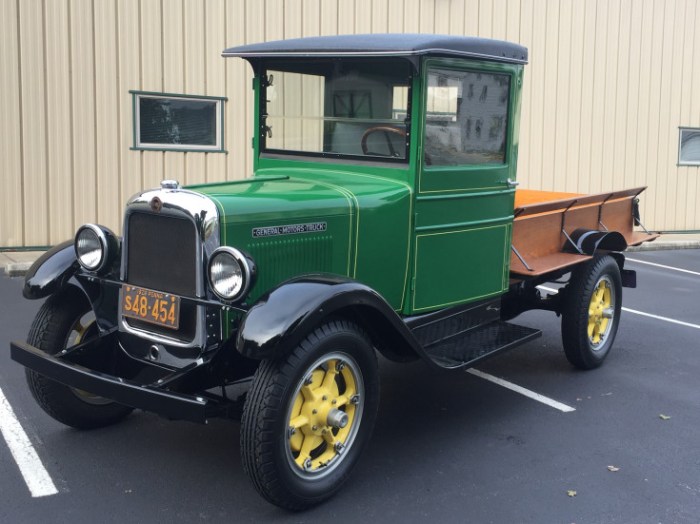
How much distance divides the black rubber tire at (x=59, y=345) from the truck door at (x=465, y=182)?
5.82ft

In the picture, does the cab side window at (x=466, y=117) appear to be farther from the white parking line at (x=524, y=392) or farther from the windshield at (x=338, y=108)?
the white parking line at (x=524, y=392)

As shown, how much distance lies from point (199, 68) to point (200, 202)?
613 cm

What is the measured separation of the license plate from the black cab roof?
1568 mm

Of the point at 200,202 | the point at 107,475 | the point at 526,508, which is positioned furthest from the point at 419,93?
the point at 107,475

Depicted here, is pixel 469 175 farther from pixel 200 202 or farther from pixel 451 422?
pixel 200 202

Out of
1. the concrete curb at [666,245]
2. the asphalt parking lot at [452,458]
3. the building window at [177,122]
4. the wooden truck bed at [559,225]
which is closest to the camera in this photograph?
the asphalt parking lot at [452,458]

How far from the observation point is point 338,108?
179 inches

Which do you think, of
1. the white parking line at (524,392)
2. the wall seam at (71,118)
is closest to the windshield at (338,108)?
the white parking line at (524,392)

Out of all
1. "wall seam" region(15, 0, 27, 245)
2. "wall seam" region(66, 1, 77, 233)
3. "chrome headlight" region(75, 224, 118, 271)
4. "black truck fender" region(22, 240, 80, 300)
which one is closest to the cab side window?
"chrome headlight" region(75, 224, 118, 271)

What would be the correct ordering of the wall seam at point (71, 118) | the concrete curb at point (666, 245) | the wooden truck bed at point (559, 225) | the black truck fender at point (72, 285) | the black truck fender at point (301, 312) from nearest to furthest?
the black truck fender at point (301, 312)
the black truck fender at point (72, 285)
the wooden truck bed at point (559, 225)
the wall seam at point (71, 118)
the concrete curb at point (666, 245)

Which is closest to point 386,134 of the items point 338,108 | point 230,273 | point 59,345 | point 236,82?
point 338,108

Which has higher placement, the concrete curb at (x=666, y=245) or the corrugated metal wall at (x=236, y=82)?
the corrugated metal wall at (x=236, y=82)

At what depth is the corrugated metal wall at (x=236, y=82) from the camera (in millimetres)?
8539

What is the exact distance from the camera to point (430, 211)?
435cm
